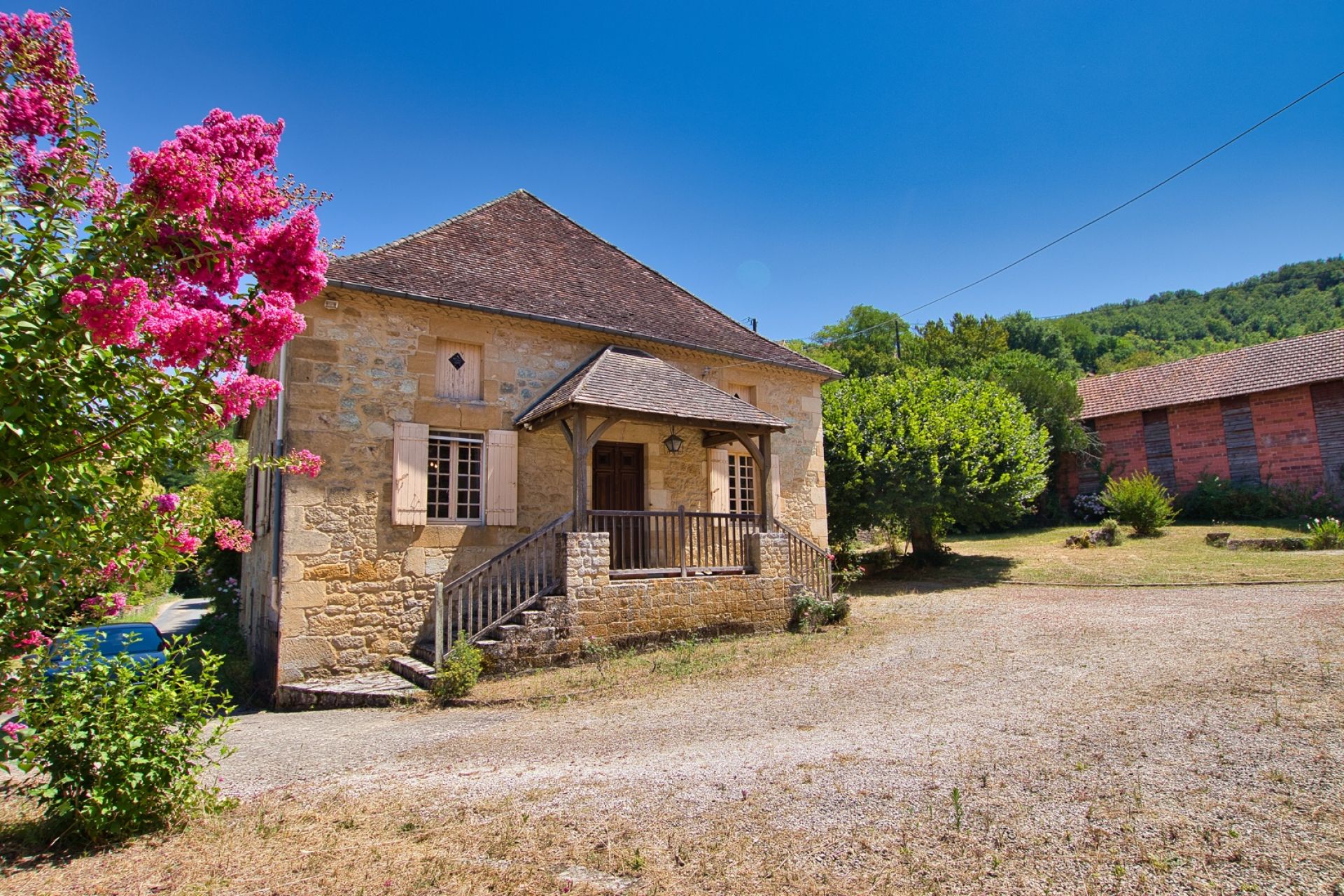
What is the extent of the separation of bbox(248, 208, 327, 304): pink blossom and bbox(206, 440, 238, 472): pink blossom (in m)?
0.91

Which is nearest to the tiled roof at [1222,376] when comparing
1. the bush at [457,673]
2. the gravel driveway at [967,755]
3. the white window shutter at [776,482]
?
the gravel driveway at [967,755]

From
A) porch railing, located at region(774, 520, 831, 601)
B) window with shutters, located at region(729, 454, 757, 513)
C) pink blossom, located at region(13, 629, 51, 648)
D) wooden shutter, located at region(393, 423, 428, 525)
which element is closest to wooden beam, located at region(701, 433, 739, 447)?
window with shutters, located at region(729, 454, 757, 513)

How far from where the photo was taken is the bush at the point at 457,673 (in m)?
7.77

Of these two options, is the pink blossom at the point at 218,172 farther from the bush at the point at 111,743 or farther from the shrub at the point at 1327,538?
the shrub at the point at 1327,538

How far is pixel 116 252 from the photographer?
2855 millimetres

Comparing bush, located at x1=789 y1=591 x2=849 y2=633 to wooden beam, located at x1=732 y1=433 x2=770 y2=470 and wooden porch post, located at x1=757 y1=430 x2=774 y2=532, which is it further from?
wooden beam, located at x1=732 y1=433 x2=770 y2=470

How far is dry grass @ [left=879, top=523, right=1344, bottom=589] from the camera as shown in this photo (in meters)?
13.8

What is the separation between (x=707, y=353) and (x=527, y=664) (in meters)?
6.11

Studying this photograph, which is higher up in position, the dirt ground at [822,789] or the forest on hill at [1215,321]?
the forest on hill at [1215,321]

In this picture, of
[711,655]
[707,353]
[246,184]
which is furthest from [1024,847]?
[707,353]

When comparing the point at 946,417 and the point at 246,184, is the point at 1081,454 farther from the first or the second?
the point at 246,184

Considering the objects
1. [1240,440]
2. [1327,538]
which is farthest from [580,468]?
[1240,440]

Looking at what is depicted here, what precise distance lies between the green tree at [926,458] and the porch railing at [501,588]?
8.15 metres

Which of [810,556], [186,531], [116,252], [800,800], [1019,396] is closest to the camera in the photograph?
[116,252]
